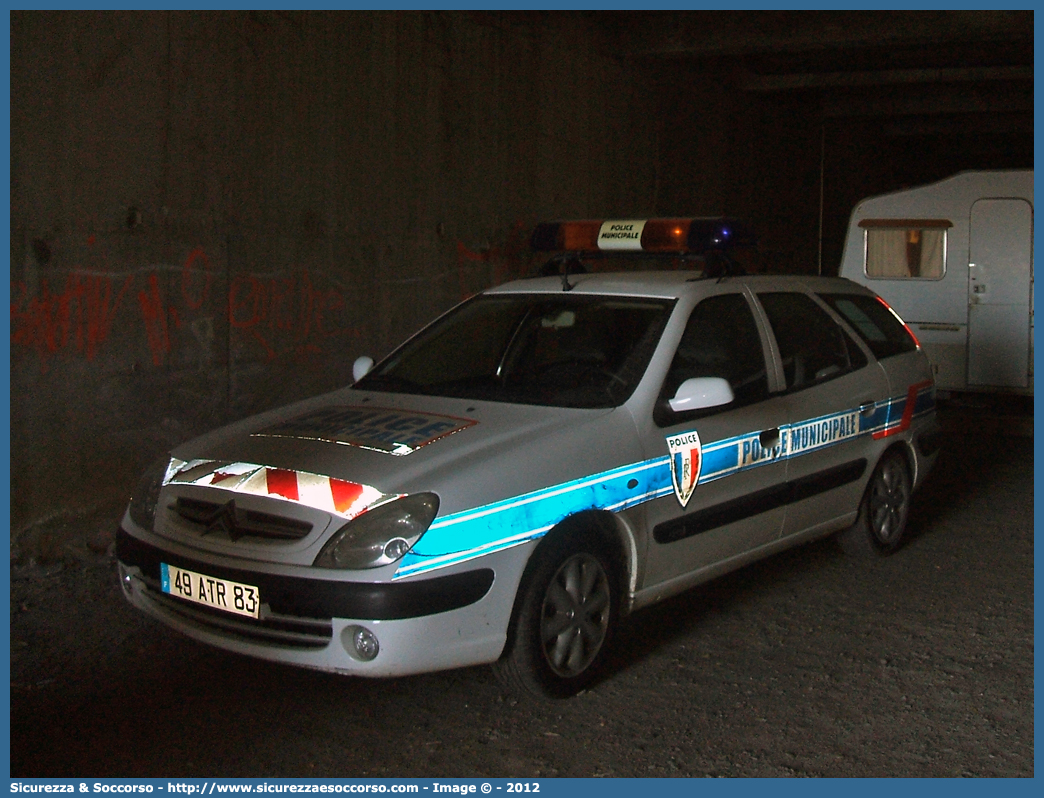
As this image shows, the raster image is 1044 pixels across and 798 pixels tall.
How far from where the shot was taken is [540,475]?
13.4 feet

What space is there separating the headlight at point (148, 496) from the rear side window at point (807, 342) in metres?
2.81

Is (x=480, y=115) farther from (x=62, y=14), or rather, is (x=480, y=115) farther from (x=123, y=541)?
(x=123, y=541)

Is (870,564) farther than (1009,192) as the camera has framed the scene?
No

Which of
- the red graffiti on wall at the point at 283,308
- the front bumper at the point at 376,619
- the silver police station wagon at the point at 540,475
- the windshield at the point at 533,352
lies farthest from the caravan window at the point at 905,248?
the front bumper at the point at 376,619

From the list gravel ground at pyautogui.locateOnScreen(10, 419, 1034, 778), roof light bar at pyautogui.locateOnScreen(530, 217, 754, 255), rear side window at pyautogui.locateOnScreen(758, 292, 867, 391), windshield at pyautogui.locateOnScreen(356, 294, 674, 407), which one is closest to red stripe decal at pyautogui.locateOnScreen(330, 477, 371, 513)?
gravel ground at pyautogui.locateOnScreen(10, 419, 1034, 778)

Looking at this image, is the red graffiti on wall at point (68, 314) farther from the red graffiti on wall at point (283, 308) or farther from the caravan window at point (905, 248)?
the caravan window at point (905, 248)

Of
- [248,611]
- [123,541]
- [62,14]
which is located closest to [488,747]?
[248,611]

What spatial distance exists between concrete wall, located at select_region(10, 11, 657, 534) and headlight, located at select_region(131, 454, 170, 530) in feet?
5.79

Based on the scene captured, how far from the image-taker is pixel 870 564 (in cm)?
623

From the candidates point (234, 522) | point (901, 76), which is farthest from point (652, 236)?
point (901, 76)

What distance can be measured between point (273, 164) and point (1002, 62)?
39.2 feet

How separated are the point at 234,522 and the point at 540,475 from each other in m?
1.08

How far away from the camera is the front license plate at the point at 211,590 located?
3824 millimetres

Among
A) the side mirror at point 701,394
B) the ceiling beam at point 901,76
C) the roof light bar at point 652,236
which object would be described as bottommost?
the side mirror at point 701,394
